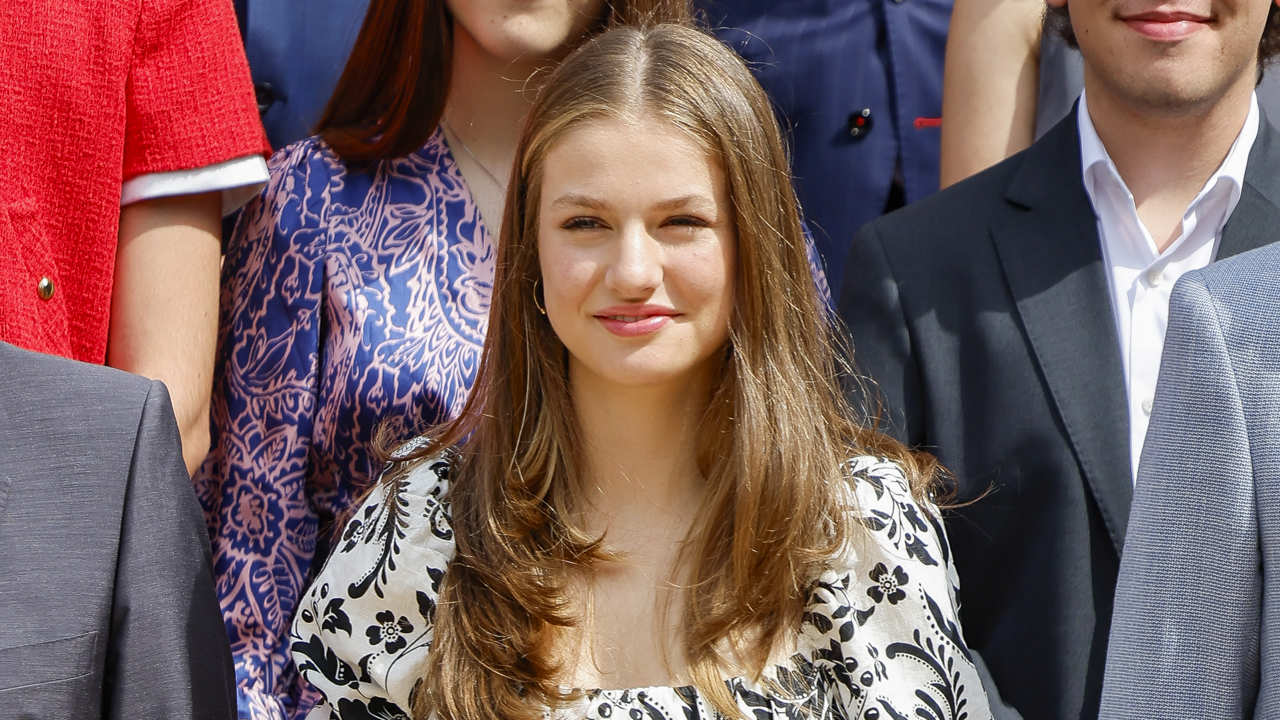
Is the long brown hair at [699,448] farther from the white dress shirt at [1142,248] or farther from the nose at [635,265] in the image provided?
the white dress shirt at [1142,248]

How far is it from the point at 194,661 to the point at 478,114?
123 centimetres

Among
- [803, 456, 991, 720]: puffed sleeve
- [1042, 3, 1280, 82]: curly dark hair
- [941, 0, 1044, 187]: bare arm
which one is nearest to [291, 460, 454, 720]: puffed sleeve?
[803, 456, 991, 720]: puffed sleeve

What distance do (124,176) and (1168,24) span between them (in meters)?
1.58

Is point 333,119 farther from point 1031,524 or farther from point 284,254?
point 1031,524

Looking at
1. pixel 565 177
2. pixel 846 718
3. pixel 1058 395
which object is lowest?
pixel 846 718

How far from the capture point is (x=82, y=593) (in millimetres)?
1929

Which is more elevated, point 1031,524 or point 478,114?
point 478,114

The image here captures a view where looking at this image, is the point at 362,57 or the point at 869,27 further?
the point at 869,27

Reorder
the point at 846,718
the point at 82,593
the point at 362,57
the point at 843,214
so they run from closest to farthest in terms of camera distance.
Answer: the point at 82,593
the point at 846,718
the point at 362,57
the point at 843,214

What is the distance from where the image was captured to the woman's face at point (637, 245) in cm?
216

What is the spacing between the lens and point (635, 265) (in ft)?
6.97

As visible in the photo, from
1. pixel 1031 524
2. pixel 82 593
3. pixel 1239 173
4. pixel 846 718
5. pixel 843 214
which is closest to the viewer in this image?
pixel 82 593

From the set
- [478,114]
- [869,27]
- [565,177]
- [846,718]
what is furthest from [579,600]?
[869,27]

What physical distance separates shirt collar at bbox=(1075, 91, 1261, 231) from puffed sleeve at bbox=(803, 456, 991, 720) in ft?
2.28
